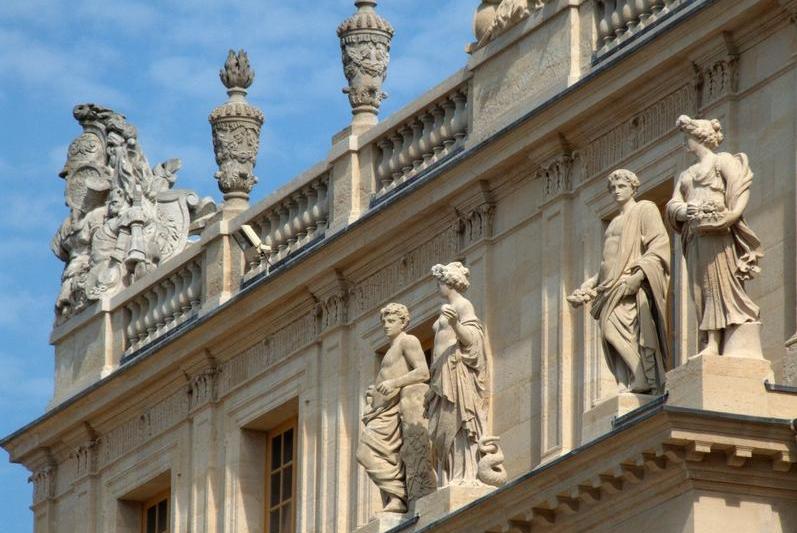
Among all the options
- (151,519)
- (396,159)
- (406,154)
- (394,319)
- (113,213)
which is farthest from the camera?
(113,213)

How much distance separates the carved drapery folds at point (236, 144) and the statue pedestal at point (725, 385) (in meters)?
11.9

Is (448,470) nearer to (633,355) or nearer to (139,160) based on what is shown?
(633,355)

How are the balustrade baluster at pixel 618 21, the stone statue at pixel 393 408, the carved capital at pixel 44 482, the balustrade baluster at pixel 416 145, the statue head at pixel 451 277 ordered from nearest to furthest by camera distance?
1. the statue head at pixel 451 277
2. the balustrade baluster at pixel 618 21
3. the stone statue at pixel 393 408
4. the balustrade baluster at pixel 416 145
5. the carved capital at pixel 44 482

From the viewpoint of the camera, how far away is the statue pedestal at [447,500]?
40.7 m

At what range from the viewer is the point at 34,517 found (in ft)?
169

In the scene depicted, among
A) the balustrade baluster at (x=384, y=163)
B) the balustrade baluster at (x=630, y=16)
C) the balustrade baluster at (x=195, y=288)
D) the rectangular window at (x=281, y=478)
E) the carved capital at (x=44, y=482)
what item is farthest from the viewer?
the carved capital at (x=44, y=482)

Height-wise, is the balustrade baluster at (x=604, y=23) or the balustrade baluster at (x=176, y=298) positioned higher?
the balustrade baluster at (x=176, y=298)

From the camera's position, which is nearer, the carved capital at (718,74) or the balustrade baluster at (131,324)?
the carved capital at (718,74)

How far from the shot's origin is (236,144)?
48.4 m

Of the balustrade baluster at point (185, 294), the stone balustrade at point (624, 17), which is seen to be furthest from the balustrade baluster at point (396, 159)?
the balustrade baluster at point (185, 294)

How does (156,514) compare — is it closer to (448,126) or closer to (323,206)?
(323,206)

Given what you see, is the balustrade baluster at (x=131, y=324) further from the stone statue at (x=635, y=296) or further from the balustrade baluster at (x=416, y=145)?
the stone statue at (x=635, y=296)

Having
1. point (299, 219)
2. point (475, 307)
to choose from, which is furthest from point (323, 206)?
point (475, 307)

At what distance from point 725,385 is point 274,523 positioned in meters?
11.0
